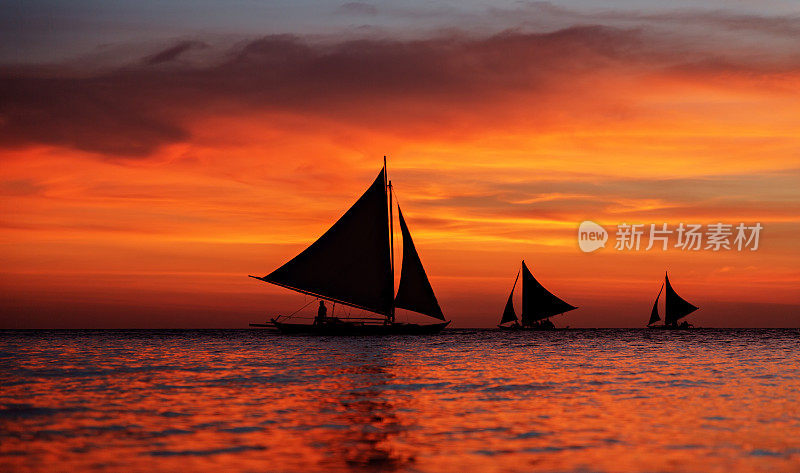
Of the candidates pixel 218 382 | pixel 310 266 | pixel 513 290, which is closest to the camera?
pixel 218 382

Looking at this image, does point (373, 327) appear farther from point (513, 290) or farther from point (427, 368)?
point (513, 290)

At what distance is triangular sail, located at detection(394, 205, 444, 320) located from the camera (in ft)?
241

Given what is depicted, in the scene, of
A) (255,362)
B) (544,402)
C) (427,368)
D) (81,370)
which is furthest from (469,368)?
(81,370)

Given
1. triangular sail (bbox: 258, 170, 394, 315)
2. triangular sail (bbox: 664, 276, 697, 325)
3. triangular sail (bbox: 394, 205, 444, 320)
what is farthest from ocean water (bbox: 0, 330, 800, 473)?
triangular sail (bbox: 664, 276, 697, 325)

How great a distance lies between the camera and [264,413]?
2372 centimetres

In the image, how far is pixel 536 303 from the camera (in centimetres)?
11831

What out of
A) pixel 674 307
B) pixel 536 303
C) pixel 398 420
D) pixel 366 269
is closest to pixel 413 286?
pixel 366 269

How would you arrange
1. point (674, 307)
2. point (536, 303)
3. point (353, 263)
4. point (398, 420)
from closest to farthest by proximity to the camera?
point (398, 420) < point (353, 263) < point (536, 303) < point (674, 307)

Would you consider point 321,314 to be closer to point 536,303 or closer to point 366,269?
point 366,269

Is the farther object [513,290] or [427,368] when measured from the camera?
[513,290]

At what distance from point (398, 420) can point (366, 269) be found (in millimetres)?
50588

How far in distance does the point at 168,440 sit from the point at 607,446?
966cm

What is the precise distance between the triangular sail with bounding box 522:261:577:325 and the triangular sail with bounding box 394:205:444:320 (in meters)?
43.6

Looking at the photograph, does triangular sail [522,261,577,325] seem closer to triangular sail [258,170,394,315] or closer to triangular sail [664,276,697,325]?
triangular sail [664,276,697,325]
